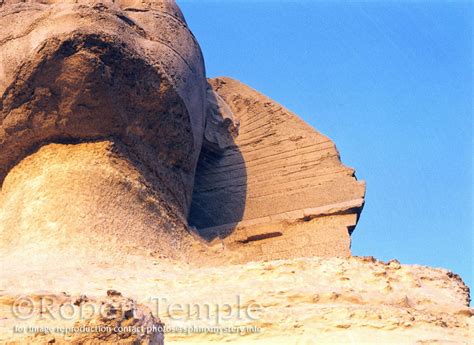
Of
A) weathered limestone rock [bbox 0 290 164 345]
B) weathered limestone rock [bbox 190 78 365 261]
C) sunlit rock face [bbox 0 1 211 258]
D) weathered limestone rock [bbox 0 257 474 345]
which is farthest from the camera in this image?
weathered limestone rock [bbox 190 78 365 261]

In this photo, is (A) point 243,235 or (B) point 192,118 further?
(A) point 243,235

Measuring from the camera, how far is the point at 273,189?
32.6 feet

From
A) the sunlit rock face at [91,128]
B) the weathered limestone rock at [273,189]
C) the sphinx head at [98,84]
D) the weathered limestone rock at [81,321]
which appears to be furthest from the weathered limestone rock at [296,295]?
the weathered limestone rock at [273,189]

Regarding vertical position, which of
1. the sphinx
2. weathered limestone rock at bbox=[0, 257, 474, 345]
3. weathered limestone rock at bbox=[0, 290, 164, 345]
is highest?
the sphinx

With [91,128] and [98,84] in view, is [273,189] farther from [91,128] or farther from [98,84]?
[98,84]

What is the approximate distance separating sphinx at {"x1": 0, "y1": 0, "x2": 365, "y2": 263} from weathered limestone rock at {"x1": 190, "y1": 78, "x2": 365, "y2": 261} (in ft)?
0.07

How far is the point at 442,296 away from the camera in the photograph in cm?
693

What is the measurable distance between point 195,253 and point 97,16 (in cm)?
218

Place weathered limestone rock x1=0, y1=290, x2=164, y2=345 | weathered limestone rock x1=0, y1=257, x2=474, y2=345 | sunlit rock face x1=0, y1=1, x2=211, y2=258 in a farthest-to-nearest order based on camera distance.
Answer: sunlit rock face x1=0, y1=1, x2=211, y2=258 → weathered limestone rock x1=0, y1=257, x2=474, y2=345 → weathered limestone rock x1=0, y1=290, x2=164, y2=345

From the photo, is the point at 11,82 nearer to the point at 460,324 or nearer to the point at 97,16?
the point at 97,16

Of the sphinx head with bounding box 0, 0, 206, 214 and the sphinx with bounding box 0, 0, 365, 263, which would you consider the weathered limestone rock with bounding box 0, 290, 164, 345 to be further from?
the sphinx head with bounding box 0, 0, 206, 214

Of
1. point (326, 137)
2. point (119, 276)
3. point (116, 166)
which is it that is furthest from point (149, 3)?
point (119, 276)

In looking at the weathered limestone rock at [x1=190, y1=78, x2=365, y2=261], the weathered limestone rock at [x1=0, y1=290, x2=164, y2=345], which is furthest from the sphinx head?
the weathered limestone rock at [x1=0, y1=290, x2=164, y2=345]

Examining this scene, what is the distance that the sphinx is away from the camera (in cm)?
799
